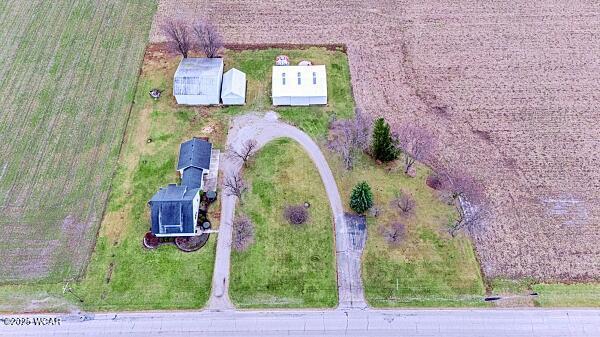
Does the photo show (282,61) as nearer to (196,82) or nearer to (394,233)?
(196,82)

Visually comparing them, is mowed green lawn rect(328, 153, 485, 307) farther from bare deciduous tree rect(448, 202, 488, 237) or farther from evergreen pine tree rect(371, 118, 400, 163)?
evergreen pine tree rect(371, 118, 400, 163)

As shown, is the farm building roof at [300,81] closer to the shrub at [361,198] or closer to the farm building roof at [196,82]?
the farm building roof at [196,82]

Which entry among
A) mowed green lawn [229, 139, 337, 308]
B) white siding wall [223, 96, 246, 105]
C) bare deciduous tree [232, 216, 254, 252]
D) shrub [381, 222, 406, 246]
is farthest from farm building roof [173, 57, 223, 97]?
shrub [381, 222, 406, 246]


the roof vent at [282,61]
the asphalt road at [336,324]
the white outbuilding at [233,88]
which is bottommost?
the asphalt road at [336,324]

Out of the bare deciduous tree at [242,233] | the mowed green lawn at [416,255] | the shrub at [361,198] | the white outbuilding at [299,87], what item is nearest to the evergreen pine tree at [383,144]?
the mowed green lawn at [416,255]

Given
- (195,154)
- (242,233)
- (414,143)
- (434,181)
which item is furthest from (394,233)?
(195,154)
